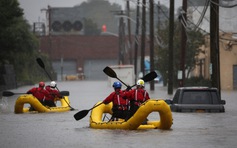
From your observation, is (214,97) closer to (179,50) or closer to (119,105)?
(119,105)

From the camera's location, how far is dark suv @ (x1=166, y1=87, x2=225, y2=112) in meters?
32.3

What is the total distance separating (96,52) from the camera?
144 meters

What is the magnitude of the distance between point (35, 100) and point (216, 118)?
8.10 meters

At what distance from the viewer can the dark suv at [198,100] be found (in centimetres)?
3231

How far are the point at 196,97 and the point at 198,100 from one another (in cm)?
14

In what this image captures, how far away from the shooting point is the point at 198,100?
32.7 metres

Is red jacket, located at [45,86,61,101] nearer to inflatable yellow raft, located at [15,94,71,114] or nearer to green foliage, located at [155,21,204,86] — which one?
inflatable yellow raft, located at [15,94,71,114]

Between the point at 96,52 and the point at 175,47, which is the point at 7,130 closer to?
the point at 175,47

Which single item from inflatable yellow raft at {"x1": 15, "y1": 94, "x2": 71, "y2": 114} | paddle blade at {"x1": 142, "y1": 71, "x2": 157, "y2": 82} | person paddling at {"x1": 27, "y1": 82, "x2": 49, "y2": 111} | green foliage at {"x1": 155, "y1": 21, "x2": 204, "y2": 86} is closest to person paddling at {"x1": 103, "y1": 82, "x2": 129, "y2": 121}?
paddle blade at {"x1": 142, "y1": 71, "x2": 157, "y2": 82}

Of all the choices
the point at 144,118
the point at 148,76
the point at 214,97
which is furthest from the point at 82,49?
the point at 144,118

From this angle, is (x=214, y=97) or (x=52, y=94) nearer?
(x=214, y=97)

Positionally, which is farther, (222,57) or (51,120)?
(222,57)

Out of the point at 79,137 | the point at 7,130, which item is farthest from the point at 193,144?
the point at 7,130

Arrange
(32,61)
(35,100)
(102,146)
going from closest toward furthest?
(102,146) < (35,100) < (32,61)
